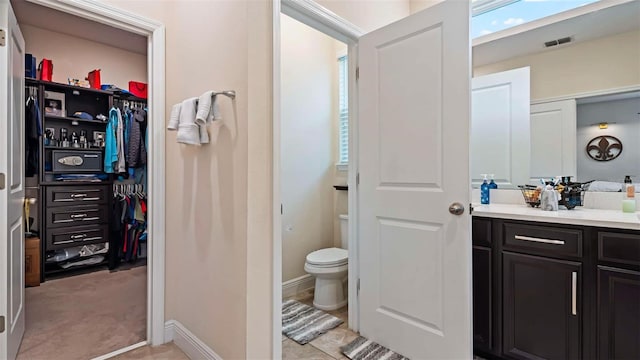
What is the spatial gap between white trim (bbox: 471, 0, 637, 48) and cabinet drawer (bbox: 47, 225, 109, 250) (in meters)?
4.19

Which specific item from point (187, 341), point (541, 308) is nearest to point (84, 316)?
point (187, 341)

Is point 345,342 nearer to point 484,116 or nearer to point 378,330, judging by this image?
point 378,330

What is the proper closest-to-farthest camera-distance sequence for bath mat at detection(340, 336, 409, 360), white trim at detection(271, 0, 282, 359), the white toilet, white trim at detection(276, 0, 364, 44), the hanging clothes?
white trim at detection(271, 0, 282, 359) → white trim at detection(276, 0, 364, 44) → bath mat at detection(340, 336, 409, 360) → the white toilet → the hanging clothes

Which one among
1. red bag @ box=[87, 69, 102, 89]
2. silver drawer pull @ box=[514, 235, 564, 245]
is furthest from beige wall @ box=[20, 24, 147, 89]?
silver drawer pull @ box=[514, 235, 564, 245]

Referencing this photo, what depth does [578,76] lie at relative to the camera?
1983 mm

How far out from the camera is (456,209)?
1.67 metres

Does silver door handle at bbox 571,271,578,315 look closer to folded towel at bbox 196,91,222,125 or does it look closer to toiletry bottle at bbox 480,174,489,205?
toiletry bottle at bbox 480,174,489,205

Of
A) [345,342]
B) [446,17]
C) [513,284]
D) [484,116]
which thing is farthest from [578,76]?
[345,342]

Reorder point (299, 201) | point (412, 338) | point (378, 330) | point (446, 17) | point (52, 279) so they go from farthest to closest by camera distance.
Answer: point (52, 279) < point (299, 201) < point (378, 330) < point (412, 338) < point (446, 17)

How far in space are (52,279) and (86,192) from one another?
95 cm

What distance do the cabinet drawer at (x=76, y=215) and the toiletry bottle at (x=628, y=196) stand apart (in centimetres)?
459

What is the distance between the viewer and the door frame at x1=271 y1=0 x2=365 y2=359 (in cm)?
153

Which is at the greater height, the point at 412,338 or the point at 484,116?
the point at 484,116

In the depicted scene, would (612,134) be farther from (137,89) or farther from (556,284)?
(137,89)
